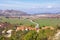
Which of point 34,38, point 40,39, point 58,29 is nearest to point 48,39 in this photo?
point 58,29

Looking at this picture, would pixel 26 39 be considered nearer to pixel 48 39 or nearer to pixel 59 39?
pixel 48 39

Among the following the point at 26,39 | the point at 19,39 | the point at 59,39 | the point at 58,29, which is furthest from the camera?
the point at 19,39

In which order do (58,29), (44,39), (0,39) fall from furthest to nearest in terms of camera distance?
(0,39) < (44,39) < (58,29)

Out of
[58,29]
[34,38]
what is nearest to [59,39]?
[58,29]

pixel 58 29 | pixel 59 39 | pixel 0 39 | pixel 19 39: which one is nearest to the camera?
pixel 59 39

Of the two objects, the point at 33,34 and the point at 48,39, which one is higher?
the point at 48,39

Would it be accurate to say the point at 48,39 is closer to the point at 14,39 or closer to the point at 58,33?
the point at 58,33

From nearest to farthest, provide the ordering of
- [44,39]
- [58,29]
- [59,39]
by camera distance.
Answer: [59,39] → [58,29] → [44,39]

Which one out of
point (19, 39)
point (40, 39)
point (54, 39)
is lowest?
Answer: point (19, 39)

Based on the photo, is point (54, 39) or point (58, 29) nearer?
point (54, 39)
